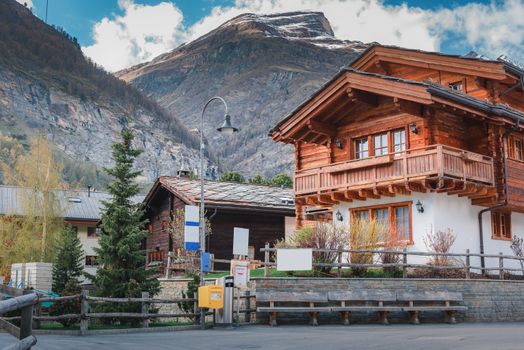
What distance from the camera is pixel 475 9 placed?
13100 cm

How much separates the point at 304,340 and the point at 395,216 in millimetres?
12390

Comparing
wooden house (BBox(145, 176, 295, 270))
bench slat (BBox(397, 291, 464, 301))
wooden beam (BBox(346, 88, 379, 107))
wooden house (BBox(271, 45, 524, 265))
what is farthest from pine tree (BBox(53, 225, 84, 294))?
bench slat (BBox(397, 291, 464, 301))

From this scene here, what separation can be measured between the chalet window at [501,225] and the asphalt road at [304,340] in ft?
36.6

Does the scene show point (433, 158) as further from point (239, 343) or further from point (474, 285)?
point (239, 343)

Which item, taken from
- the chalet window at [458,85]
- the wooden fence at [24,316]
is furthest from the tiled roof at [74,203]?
the wooden fence at [24,316]

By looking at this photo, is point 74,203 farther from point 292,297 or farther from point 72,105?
point 72,105

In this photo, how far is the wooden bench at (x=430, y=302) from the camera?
19.7 meters

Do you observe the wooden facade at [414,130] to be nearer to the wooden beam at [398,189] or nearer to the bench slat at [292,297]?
the wooden beam at [398,189]

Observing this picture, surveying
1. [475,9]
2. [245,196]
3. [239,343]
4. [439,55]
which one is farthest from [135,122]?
[239,343]

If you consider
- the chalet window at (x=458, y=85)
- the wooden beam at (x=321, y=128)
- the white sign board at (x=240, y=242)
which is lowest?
the white sign board at (x=240, y=242)

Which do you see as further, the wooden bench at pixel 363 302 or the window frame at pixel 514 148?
the window frame at pixel 514 148

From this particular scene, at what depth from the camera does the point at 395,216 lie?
25.2 m

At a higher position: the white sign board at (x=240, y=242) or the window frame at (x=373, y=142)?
the window frame at (x=373, y=142)

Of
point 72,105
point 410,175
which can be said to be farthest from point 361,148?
point 72,105
